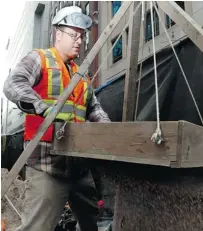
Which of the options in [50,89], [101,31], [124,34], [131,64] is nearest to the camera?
[50,89]

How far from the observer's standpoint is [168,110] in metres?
3.20

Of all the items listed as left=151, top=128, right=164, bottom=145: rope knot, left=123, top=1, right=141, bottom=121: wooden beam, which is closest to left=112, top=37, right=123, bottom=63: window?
left=123, top=1, right=141, bottom=121: wooden beam

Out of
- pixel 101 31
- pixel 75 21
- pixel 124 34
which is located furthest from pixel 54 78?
pixel 101 31

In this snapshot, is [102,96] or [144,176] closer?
[144,176]

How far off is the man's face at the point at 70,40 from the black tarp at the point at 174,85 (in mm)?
1124

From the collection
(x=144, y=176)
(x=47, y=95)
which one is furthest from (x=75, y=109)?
(x=144, y=176)

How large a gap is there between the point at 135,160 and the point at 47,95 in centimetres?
117

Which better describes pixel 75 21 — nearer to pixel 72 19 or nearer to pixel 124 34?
pixel 72 19

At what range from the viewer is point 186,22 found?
2.28 m

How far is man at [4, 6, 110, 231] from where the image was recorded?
2.25 m

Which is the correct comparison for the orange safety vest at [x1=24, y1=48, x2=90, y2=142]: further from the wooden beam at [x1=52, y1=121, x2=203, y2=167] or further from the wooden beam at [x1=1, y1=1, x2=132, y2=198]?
the wooden beam at [x1=52, y1=121, x2=203, y2=167]

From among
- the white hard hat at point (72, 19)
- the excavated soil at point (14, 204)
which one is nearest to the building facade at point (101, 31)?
the white hard hat at point (72, 19)

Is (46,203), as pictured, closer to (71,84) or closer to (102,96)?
(71,84)

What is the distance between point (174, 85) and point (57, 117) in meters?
1.45
